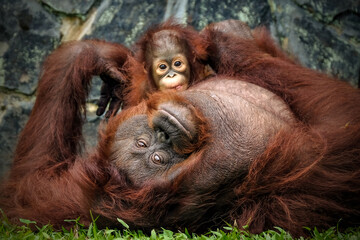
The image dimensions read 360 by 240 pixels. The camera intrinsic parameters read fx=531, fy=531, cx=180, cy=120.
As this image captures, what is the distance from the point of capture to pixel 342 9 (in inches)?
169

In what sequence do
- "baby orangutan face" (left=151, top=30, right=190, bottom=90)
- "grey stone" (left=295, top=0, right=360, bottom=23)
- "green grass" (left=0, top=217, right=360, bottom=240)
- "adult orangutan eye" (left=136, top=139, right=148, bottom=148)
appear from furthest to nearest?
1. "grey stone" (left=295, top=0, right=360, bottom=23)
2. "baby orangutan face" (left=151, top=30, right=190, bottom=90)
3. "adult orangutan eye" (left=136, top=139, right=148, bottom=148)
4. "green grass" (left=0, top=217, right=360, bottom=240)

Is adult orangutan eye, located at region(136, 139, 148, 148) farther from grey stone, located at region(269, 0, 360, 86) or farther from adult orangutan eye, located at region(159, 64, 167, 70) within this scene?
grey stone, located at region(269, 0, 360, 86)

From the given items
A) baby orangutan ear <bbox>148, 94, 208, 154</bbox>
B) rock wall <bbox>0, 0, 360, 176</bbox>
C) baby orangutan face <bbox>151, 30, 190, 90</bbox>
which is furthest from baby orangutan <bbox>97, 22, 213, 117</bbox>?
rock wall <bbox>0, 0, 360, 176</bbox>

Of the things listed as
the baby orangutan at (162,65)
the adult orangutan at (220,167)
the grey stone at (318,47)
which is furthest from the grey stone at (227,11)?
the adult orangutan at (220,167)

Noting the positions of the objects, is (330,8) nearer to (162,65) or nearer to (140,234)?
(162,65)

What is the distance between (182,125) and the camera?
254 cm

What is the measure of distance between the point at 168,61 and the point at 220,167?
108 cm

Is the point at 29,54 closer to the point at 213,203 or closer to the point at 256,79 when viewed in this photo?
the point at 256,79

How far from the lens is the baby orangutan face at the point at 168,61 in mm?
3295

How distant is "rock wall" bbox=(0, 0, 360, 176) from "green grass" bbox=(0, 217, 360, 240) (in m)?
1.98

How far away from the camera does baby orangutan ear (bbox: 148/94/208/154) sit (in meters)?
2.54

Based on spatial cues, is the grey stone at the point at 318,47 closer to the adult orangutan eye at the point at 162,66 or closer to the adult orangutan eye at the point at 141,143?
the adult orangutan eye at the point at 162,66

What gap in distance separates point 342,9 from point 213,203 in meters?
2.49

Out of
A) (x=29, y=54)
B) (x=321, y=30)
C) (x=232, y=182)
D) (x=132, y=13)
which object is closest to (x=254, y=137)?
(x=232, y=182)
